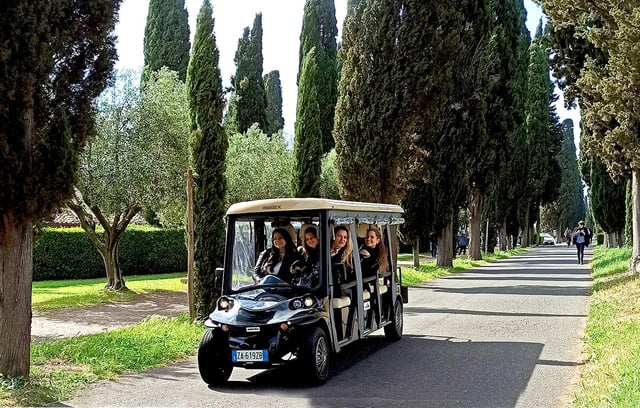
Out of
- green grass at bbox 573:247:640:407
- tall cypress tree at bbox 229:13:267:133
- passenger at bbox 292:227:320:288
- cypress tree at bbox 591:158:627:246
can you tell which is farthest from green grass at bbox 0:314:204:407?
cypress tree at bbox 591:158:627:246

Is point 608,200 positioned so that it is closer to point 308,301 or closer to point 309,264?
point 309,264

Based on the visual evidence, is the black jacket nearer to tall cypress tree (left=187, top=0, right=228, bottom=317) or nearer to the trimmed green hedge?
tall cypress tree (left=187, top=0, right=228, bottom=317)

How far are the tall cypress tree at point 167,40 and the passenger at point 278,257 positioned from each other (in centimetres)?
3496

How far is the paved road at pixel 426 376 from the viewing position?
8.24m

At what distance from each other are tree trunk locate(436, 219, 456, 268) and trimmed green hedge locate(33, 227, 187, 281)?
1297 centimetres

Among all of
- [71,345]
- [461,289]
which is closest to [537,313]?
[461,289]

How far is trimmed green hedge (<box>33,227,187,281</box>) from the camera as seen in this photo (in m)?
33.0

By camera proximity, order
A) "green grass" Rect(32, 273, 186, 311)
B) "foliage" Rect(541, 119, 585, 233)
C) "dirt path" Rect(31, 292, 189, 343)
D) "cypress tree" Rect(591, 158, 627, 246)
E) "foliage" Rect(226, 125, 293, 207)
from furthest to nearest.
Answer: "foliage" Rect(541, 119, 585, 233) → "cypress tree" Rect(591, 158, 627, 246) → "foliage" Rect(226, 125, 293, 207) → "green grass" Rect(32, 273, 186, 311) → "dirt path" Rect(31, 292, 189, 343)

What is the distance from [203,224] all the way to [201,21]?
4658 mm

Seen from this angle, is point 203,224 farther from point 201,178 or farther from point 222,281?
point 222,281

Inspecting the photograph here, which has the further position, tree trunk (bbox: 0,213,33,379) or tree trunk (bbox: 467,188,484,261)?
tree trunk (bbox: 467,188,484,261)

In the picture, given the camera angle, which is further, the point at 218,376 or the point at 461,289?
the point at 461,289

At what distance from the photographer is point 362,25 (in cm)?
2550

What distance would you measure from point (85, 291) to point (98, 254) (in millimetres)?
7755
